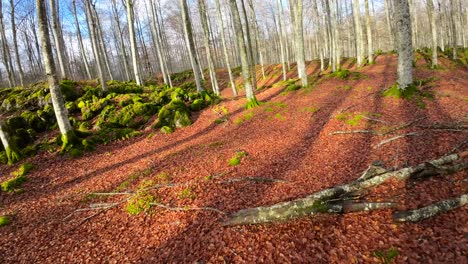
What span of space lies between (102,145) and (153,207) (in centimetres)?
656

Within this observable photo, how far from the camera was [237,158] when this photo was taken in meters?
7.77

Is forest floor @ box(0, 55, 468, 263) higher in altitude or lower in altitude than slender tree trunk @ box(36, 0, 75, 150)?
lower

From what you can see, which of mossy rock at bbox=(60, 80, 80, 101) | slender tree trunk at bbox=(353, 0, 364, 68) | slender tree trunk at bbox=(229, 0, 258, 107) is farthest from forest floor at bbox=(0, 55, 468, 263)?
slender tree trunk at bbox=(353, 0, 364, 68)

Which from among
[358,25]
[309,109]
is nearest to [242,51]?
[309,109]

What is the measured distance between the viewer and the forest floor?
12.6 ft

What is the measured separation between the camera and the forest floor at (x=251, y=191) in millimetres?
3855

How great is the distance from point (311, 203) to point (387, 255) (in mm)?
1389

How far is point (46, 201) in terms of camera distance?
6.98 metres

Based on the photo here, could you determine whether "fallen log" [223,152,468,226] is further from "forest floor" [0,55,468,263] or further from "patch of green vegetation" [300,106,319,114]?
"patch of green vegetation" [300,106,319,114]

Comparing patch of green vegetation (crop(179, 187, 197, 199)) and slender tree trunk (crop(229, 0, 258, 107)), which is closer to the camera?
patch of green vegetation (crop(179, 187, 197, 199))

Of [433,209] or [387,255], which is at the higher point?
[433,209]

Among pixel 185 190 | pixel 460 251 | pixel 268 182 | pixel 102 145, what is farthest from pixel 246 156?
pixel 102 145

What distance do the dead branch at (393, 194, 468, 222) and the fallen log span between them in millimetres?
932

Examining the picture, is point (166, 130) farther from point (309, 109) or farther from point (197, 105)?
point (309, 109)
